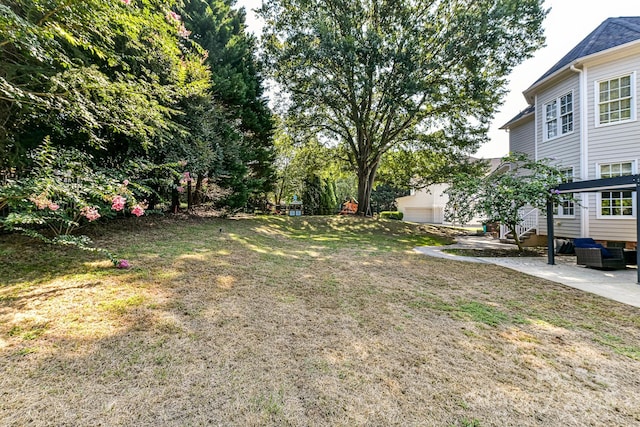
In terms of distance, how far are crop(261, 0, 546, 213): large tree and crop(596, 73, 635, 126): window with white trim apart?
4.66 meters

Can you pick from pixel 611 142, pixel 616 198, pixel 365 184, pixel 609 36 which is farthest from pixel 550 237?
pixel 365 184

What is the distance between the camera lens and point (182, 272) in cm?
501

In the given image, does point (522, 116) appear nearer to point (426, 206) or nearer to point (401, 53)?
point (401, 53)

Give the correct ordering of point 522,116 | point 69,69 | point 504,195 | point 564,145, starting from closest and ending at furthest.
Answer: point 69,69 → point 504,195 → point 564,145 → point 522,116

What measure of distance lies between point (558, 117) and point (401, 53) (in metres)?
6.73

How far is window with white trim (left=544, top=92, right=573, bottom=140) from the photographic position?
35.0 feet

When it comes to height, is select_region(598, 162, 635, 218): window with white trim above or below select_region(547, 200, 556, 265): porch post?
above

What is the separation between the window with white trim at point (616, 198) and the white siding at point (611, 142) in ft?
0.58

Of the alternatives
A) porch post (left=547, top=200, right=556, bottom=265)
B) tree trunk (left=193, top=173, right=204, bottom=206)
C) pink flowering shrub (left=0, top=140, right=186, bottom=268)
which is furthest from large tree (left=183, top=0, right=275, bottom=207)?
porch post (left=547, top=200, right=556, bottom=265)

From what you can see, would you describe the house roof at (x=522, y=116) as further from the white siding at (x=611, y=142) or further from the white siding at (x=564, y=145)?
the white siding at (x=611, y=142)

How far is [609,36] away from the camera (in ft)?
32.8

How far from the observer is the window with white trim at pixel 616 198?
9.28m

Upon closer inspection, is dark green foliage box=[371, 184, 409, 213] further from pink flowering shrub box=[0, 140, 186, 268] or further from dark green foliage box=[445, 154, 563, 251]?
pink flowering shrub box=[0, 140, 186, 268]

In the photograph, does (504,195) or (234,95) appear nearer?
(504,195)
